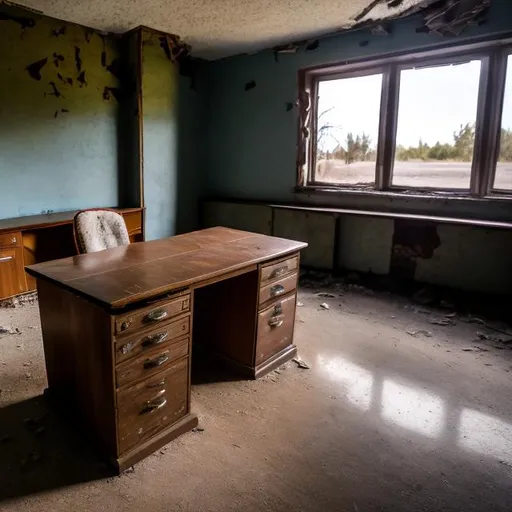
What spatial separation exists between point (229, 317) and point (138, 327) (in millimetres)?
857

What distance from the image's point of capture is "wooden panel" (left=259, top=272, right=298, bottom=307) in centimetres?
223

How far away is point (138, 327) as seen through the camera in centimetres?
155

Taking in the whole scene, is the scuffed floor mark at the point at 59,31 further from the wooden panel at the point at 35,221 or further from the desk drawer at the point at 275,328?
the desk drawer at the point at 275,328

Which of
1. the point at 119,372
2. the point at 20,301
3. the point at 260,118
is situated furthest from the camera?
the point at 260,118

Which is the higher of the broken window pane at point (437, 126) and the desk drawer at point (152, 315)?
Answer: the broken window pane at point (437, 126)

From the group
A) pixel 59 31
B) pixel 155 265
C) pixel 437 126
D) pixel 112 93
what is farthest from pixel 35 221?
pixel 437 126

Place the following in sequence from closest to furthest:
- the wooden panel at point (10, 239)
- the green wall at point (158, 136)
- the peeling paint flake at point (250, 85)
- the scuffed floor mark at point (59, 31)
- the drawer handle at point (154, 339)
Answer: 1. the drawer handle at point (154, 339)
2. the wooden panel at point (10, 239)
3. the scuffed floor mark at point (59, 31)
4. the green wall at point (158, 136)
5. the peeling paint flake at point (250, 85)

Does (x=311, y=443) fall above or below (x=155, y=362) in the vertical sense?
below

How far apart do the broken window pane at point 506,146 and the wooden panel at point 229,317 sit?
2715 mm

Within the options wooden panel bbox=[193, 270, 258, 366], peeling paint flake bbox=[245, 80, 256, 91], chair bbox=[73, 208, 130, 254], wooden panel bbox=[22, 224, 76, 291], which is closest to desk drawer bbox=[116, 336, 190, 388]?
wooden panel bbox=[193, 270, 258, 366]

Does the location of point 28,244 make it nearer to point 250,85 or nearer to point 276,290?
point 276,290

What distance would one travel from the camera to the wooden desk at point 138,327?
1528 millimetres

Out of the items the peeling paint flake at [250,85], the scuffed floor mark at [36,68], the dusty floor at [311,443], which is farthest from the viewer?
the peeling paint flake at [250,85]

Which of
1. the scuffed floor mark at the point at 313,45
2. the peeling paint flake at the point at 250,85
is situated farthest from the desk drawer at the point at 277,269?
the peeling paint flake at the point at 250,85
